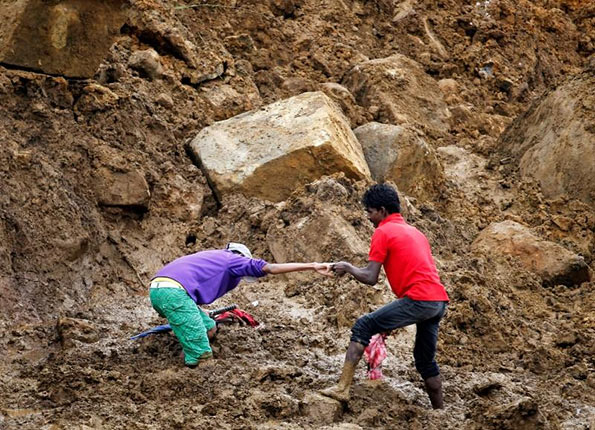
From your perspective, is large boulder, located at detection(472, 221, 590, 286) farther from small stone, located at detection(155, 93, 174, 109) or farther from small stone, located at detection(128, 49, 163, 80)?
small stone, located at detection(128, 49, 163, 80)

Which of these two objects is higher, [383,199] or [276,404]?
[383,199]

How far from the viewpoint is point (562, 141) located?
11.2 m

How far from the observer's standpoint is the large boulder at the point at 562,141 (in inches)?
432

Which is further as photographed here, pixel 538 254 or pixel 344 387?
pixel 538 254

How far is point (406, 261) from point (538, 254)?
3.85m

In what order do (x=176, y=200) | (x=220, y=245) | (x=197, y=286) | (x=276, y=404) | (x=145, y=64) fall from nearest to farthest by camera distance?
1. (x=276, y=404)
2. (x=197, y=286)
3. (x=220, y=245)
4. (x=176, y=200)
5. (x=145, y=64)

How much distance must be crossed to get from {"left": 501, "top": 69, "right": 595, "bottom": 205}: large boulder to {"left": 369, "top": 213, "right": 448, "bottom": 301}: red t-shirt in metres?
5.43

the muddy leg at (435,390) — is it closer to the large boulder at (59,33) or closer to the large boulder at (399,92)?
the large boulder at (59,33)

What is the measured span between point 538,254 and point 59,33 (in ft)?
16.2

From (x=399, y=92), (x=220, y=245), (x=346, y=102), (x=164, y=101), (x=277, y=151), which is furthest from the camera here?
(x=399, y=92)

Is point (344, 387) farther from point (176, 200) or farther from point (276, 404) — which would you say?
point (176, 200)

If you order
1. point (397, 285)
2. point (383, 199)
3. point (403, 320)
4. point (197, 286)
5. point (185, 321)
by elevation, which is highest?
point (383, 199)

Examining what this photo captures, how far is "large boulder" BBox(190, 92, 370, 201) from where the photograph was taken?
30.6ft

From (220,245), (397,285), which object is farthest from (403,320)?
(220,245)
